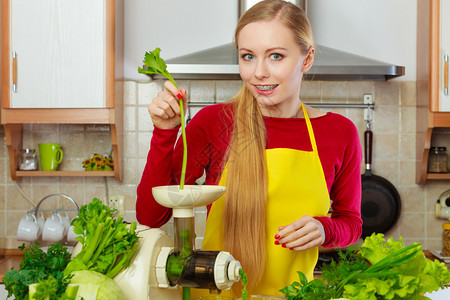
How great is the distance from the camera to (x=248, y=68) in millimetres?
1138

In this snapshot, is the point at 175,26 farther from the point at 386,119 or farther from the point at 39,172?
the point at 386,119

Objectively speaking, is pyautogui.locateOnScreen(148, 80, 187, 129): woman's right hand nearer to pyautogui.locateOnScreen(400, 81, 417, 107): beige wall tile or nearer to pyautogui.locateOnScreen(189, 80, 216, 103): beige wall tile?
pyautogui.locateOnScreen(189, 80, 216, 103): beige wall tile

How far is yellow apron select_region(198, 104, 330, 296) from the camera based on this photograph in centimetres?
124

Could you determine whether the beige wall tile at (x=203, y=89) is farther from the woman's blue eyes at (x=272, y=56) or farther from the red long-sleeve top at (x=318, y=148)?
the woman's blue eyes at (x=272, y=56)

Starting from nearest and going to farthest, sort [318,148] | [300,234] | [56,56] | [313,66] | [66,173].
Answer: [300,234]
[318,148]
[313,66]
[56,56]
[66,173]

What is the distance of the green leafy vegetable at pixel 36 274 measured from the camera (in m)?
0.69

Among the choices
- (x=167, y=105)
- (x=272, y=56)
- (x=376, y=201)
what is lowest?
(x=376, y=201)

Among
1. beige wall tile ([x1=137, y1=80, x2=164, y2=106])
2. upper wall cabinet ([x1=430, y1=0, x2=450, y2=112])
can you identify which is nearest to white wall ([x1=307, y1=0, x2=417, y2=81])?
upper wall cabinet ([x1=430, y1=0, x2=450, y2=112])

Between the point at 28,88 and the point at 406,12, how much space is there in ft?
6.02

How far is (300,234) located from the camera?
107cm

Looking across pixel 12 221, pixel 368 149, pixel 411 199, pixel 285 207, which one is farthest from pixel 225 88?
pixel 285 207

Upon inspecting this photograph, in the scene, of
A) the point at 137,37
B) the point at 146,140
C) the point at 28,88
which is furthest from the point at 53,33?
the point at 146,140

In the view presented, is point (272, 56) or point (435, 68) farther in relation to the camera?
point (435, 68)

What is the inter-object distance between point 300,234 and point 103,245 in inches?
17.4
